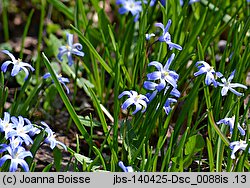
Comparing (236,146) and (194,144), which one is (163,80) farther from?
Answer: (236,146)

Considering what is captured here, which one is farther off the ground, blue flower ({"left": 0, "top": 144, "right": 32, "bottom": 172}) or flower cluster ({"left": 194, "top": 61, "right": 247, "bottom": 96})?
flower cluster ({"left": 194, "top": 61, "right": 247, "bottom": 96})

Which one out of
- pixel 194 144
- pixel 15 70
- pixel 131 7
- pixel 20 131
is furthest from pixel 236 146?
pixel 131 7

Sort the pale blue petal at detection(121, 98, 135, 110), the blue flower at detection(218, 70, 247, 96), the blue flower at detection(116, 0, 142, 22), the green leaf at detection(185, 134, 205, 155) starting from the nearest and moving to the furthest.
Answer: the pale blue petal at detection(121, 98, 135, 110) < the green leaf at detection(185, 134, 205, 155) < the blue flower at detection(218, 70, 247, 96) < the blue flower at detection(116, 0, 142, 22)

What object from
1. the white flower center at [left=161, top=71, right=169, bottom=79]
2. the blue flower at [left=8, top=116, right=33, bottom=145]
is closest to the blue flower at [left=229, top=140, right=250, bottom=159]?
the white flower center at [left=161, top=71, right=169, bottom=79]

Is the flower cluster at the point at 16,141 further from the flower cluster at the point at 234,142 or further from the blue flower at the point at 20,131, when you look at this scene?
the flower cluster at the point at 234,142

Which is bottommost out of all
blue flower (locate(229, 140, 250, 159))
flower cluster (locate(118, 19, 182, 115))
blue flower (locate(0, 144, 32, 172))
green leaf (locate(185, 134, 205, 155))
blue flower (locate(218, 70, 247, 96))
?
blue flower (locate(0, 144, 32, 172))

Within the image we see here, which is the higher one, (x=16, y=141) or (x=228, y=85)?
(x=228, y=85)

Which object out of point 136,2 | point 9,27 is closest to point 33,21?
point 9,27

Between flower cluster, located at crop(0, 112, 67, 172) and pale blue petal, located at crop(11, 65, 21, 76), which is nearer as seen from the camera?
flower cluster, located at crop(0, 112, 67, 172)

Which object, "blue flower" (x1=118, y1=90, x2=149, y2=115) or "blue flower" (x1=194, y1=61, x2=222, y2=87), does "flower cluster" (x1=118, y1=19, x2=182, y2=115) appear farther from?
"blue flower" (x1=194, y1=61, x2=222, y2=87)

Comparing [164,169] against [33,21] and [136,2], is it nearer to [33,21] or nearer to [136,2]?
[136,2]

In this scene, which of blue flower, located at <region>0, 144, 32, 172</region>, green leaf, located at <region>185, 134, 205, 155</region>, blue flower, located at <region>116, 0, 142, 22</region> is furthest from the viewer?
blue flower, located at <region>116, 0, 142, 22</region>
